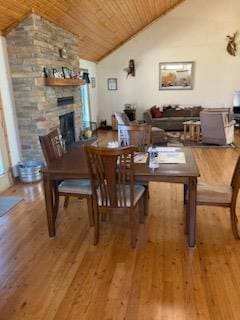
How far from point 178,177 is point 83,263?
3.53ft

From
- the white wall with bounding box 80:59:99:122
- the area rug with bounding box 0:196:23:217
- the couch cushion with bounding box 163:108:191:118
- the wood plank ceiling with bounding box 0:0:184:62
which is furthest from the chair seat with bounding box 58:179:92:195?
the couch cushion with bounding box 163:108:191:118

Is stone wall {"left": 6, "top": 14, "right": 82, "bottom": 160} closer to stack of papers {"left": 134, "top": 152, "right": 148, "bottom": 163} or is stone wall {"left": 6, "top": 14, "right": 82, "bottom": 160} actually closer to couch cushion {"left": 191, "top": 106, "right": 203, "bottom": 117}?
stack of papers {"left": 134, "top": 152, "right": 148, "bottom": 163}

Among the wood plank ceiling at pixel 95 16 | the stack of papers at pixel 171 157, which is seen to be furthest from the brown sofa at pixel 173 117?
the stack of papers at pixel 171 157

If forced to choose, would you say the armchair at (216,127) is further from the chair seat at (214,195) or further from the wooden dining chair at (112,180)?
the wooden dining chair at (112,180)

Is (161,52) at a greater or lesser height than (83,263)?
greater

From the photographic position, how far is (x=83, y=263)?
2299 mm

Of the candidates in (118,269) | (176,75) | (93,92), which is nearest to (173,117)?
(176,75)

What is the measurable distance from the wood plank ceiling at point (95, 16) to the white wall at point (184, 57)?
0.38 m

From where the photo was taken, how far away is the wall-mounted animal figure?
8.04 m

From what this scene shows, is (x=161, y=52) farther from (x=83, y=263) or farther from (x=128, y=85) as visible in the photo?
(x=83, y=263)

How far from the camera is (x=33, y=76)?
4.09 m

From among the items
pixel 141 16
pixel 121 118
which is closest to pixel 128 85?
pixel 141 16

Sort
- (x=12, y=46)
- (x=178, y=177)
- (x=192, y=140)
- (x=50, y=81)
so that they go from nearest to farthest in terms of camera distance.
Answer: (x=178, y=177) → (x=12, y=46) → (x=50, y=81) → (x=192, y=140)

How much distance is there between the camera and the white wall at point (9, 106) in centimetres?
397
